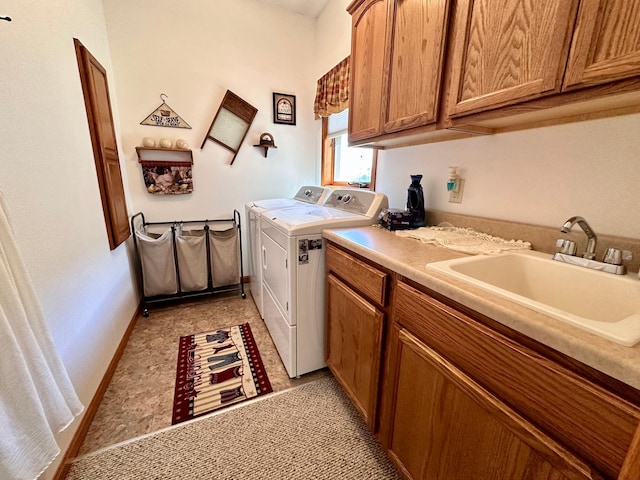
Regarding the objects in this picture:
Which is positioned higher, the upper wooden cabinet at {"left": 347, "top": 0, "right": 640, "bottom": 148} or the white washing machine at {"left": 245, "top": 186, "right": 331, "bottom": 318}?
the upper wooden cabinet at {"left": 347, "top": 0, "right": 640, "bottom": 148}

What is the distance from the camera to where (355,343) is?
1226 millimetres

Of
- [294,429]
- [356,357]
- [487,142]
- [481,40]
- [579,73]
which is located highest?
[481,40]

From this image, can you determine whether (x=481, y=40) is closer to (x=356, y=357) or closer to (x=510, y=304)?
(x=510, y=304)

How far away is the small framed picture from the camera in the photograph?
2.74 m

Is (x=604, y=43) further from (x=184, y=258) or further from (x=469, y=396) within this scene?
(x=184, y=258)

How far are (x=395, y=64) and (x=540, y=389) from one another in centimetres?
141

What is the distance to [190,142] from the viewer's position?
8.25ft

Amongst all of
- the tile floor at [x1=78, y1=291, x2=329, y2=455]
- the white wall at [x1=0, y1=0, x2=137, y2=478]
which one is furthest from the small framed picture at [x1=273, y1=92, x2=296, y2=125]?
the tile floor at [x1=78, y1=291, x2=329, y2=455]

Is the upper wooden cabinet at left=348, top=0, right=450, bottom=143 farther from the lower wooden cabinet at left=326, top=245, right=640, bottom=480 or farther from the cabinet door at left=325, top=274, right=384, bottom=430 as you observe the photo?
the cabinet door at left=325, top=274, right=384, bottom=430

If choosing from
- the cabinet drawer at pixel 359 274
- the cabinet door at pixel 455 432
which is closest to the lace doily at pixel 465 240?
the cabinet drawer at pixel 359 274

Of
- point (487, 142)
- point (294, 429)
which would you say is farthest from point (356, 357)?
point (487, 142)

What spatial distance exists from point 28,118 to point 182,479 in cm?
160

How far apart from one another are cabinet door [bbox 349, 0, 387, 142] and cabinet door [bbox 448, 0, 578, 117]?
1.54 feet

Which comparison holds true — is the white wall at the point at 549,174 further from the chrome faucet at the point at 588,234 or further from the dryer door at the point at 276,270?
the dryer door at the point at 276,270
